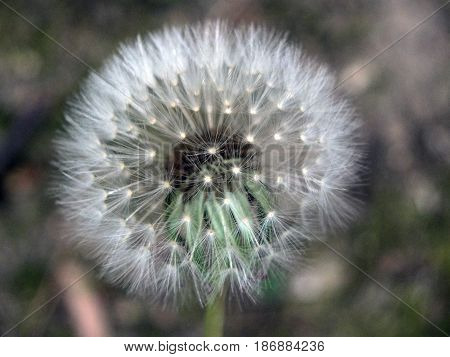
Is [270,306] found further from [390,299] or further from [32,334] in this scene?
[32,334]

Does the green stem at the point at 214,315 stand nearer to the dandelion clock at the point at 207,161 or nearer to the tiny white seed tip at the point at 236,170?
the dandelion clock at the point at 207,161

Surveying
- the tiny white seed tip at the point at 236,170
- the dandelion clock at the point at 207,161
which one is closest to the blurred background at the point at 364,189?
the dandelion clock at the point at 207,161

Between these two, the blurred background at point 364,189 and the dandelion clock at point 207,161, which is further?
the blurred background at point 364,189

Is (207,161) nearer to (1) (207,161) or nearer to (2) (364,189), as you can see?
(1) (207,161)

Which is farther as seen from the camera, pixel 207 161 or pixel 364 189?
pixel 364 189

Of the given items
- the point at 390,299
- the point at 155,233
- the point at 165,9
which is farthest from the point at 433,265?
the point at 165,9

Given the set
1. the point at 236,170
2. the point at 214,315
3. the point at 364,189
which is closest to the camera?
the point at 236,170

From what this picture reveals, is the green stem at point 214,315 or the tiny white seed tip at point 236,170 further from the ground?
the tiny white seed tip at point 236,170

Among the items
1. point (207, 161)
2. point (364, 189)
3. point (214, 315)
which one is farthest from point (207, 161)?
point (364, 189)
